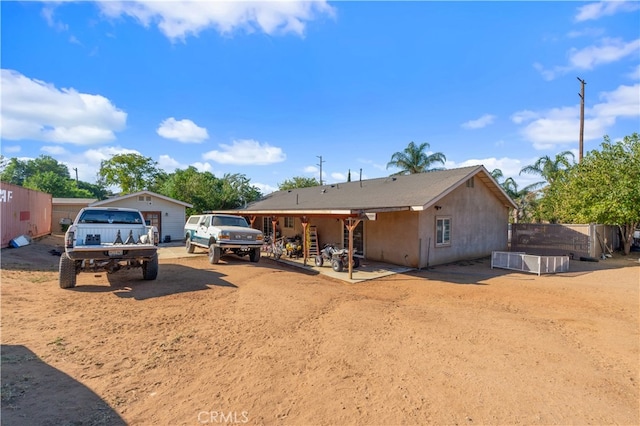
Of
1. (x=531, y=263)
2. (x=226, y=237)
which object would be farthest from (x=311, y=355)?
(x=531, y=263)

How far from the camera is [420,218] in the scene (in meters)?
12.3

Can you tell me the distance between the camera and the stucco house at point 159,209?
21047 mm

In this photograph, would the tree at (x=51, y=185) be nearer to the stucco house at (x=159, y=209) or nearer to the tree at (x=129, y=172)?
the tree at (x=129, y=172)

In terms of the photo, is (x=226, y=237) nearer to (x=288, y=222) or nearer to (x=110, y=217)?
(x=110, y=217)

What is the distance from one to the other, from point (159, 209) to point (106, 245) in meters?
15.6

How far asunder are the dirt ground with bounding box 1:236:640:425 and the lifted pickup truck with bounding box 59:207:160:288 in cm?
57

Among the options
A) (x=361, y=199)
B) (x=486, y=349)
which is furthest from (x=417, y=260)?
(x=486, y=349)

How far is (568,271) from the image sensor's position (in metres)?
12.1

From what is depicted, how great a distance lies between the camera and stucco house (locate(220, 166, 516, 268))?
481 inches

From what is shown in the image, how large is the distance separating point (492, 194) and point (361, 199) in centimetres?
683

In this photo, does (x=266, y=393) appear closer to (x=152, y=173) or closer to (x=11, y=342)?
(x=11, y=342)

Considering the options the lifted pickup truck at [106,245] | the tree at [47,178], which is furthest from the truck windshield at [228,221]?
the tree at [47,178]

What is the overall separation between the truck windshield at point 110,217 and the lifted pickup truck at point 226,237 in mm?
3199

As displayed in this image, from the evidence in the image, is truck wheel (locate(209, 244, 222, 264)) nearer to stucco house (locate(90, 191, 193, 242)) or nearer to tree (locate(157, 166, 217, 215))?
stucco house (locate(90, 191, 193, 242))
